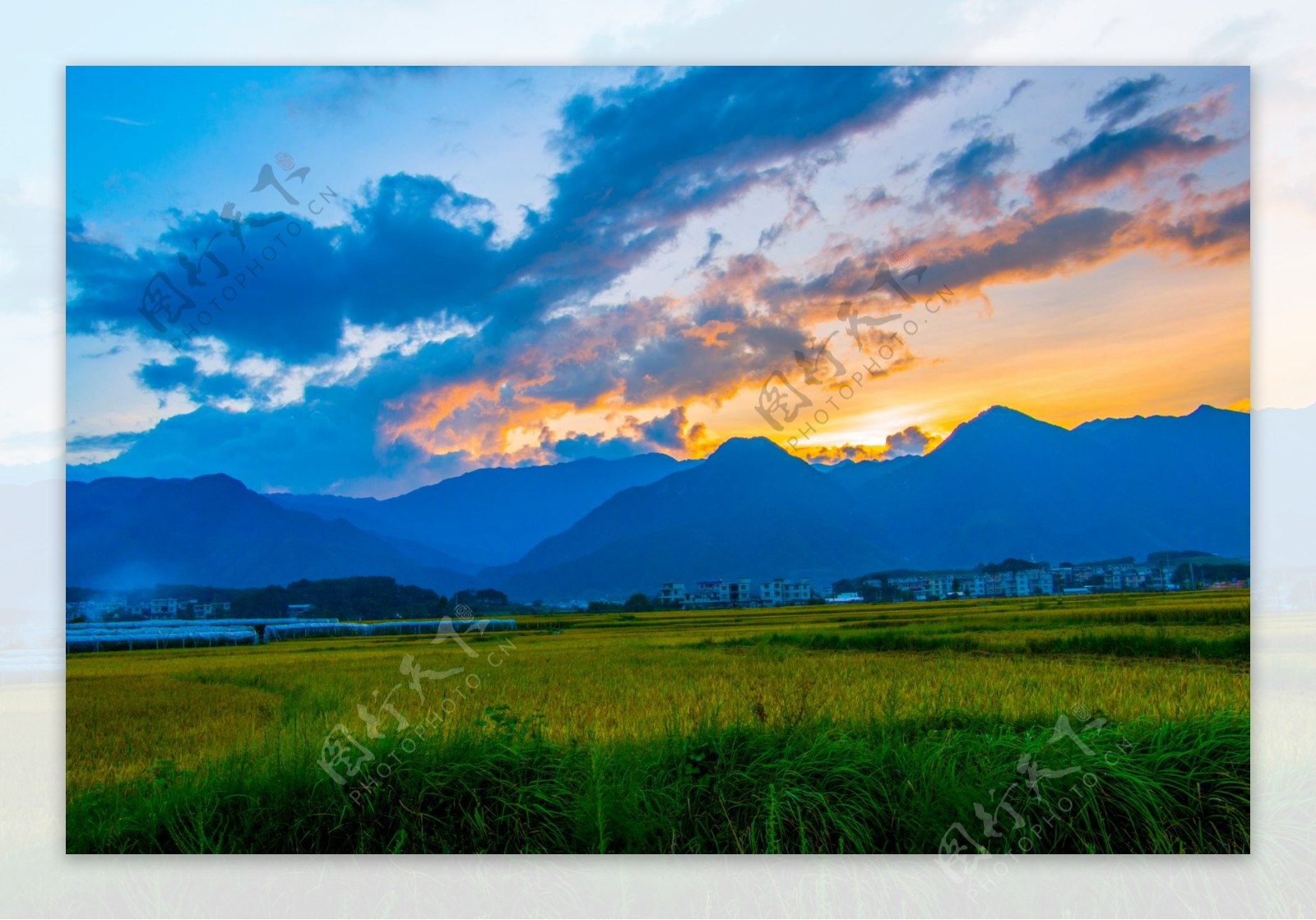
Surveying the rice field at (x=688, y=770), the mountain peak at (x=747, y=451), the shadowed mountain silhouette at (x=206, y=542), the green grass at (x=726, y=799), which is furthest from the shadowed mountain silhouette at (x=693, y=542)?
the green grass at (x=726, y=799)

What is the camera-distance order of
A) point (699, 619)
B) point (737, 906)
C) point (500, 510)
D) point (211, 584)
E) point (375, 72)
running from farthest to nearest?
point (699, 619)
point (500, 510)
point (211, 584)
point (375, 72)
point (737, 906)

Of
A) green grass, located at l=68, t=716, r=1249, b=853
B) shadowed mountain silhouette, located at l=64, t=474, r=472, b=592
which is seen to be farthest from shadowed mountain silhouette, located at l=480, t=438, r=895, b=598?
green grass, located at l=68, t=716, r=1249, b=853

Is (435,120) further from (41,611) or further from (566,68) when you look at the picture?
(41,611)

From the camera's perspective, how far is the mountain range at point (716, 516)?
15.5ft

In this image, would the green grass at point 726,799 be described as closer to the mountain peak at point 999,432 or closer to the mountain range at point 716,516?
the mountain range at point 716,516

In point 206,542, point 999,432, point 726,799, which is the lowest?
point 726,799

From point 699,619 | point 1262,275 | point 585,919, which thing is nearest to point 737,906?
point 585,919

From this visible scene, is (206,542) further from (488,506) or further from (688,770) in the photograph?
(688,770)

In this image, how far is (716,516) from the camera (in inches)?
249

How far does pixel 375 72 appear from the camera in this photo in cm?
454

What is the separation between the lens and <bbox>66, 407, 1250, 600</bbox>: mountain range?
15.5 feet

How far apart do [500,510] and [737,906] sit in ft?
11.5

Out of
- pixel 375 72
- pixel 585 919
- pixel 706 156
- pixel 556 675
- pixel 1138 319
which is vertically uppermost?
pixel 375 72

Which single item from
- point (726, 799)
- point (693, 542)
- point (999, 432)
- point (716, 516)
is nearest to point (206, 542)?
point (693, 542)
